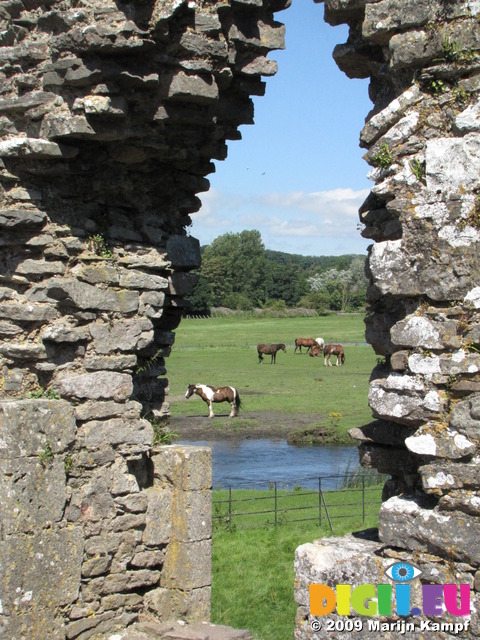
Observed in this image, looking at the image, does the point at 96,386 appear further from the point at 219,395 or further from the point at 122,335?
the point at 219,395

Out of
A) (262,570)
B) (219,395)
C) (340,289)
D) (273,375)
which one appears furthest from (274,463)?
(340,289)

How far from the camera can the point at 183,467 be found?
868 cm

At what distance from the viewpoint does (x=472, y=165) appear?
494cm

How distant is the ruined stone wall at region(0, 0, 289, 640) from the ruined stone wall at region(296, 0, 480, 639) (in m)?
2.77

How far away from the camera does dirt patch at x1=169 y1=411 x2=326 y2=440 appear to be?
26.6m

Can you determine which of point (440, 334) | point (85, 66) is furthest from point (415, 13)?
point (85, 66)

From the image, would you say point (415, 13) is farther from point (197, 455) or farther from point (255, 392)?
point (255, 392)

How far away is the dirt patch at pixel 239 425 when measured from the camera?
2664 centimetres

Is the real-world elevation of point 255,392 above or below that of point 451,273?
below

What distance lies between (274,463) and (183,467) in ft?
46.7

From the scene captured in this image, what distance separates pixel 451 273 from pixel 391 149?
0.84 meters

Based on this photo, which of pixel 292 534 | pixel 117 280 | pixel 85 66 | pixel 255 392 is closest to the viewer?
pixel 85 66

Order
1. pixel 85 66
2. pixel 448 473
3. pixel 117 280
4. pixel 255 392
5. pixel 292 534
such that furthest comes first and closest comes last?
pixel 255 392 < pixel 292 534 < pixel 117 280 < pixel 85 66 < pixel 448 473
